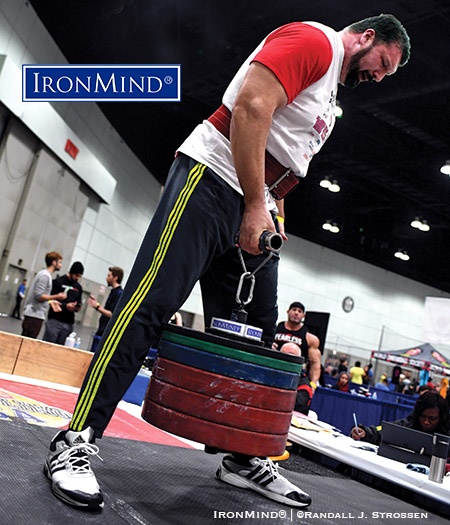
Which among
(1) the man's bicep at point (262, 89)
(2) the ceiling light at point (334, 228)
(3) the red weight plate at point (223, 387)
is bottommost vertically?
(3) the red weight plate at point (223, 387)

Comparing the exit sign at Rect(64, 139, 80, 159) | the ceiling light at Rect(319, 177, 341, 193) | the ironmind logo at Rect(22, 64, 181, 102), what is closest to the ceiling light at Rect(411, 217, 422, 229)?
the ceiling light at Rect(319, 177, 341, 193)

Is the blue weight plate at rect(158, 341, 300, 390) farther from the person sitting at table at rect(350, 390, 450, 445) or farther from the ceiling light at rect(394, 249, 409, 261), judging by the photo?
the ceiling light at rect(394, 249, 409, 261)

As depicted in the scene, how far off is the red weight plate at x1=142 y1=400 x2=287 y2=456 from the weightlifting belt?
791 millimetres

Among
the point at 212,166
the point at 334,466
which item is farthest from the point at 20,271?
the point at 212,166

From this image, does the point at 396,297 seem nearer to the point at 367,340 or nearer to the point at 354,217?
the point at 367,340

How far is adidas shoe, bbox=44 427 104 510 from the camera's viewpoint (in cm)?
121

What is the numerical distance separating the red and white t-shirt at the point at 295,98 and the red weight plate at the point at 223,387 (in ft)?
1.91

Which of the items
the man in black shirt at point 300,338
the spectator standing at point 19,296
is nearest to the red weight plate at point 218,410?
the man in black shirt at point 300,338

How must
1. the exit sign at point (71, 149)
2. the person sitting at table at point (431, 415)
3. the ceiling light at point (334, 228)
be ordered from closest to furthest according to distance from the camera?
the person sitting at table at point (431, 415) → the exit sign at point (71, 149) → the ceiling light at point (334, 228)

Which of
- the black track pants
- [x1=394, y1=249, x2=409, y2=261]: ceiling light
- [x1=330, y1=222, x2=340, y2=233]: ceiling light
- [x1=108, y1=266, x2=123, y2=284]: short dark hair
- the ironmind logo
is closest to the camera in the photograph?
the black track pants

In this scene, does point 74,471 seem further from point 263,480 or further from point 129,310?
point 263,480

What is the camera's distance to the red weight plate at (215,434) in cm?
124

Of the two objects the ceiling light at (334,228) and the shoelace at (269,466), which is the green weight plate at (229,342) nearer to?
the shoelace at (269,466)

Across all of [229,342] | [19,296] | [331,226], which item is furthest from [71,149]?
[229,342]
